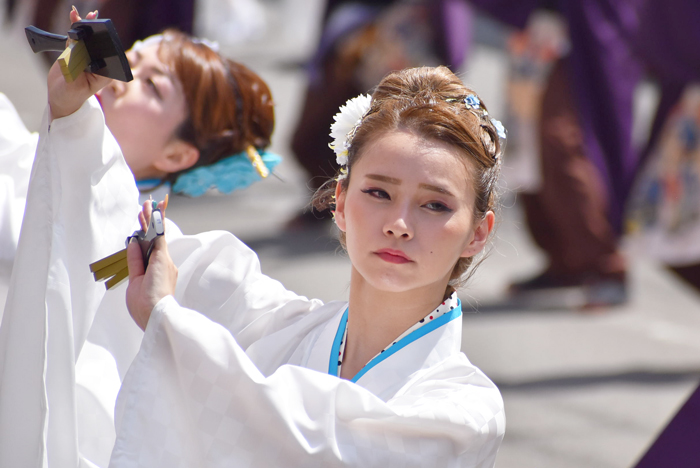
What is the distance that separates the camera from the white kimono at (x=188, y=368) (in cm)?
131

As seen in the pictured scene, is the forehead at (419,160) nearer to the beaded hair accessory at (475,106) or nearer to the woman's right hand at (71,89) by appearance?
the beaded hair accessory at (475,106)

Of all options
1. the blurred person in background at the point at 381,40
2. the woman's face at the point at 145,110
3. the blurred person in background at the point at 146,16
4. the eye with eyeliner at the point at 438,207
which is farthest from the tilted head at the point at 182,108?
the blurred person in background at the point at 381,40

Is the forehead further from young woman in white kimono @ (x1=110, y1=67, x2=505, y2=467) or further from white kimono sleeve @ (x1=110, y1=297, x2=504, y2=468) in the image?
white kimono sleeve @ (x1=110, y1=297, x2=504, y2=468)

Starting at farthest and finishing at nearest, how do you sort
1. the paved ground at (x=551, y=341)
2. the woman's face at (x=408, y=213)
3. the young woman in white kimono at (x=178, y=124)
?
the paved ground at (x=551, y=341), the young woman in white kimono at (x=178, y=124), the woman's face at (x=408, y=213)

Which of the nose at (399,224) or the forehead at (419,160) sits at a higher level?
the forehead at (419,160)

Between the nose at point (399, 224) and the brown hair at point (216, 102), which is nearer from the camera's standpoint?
the nose at point (399, 224)

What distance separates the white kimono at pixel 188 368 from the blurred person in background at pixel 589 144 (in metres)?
3.02

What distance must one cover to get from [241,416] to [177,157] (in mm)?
843

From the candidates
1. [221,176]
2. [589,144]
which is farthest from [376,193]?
[589,144]

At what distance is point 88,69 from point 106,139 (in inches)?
7.5

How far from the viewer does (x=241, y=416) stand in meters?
1.32

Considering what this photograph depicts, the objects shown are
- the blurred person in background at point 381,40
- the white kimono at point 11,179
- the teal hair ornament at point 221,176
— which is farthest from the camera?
the blurred person in background at point 381,40

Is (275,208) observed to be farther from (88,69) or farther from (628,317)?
(88,69)

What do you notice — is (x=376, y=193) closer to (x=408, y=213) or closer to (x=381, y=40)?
(x=408, y=213)
